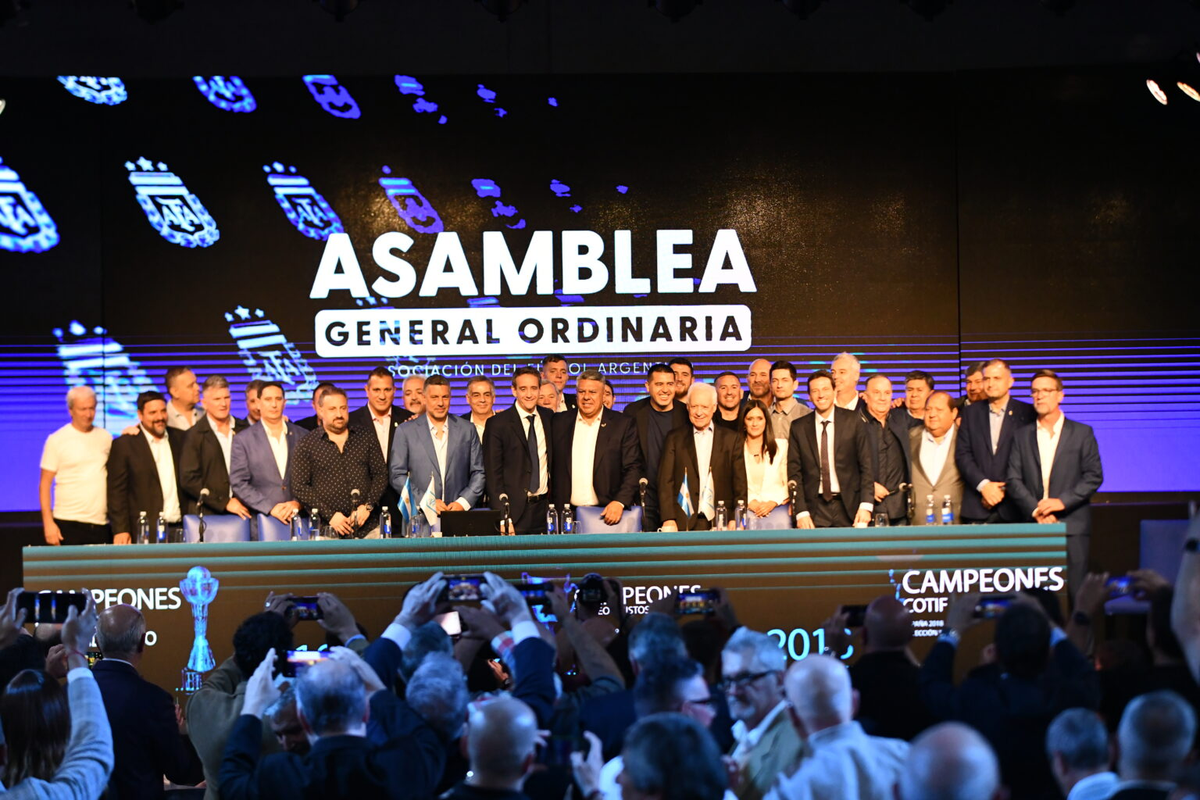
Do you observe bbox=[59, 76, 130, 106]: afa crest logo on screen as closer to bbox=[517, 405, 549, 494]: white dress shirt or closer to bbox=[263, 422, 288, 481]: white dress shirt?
bbox=[263, 422, 288, 481]: white dress shirt

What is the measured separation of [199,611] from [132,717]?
11.6 ft

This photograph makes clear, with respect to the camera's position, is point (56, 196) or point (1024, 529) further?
point (56, 196)

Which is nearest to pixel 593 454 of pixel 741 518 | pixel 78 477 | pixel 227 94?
pixel 741 518

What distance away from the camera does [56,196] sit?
36.7ft

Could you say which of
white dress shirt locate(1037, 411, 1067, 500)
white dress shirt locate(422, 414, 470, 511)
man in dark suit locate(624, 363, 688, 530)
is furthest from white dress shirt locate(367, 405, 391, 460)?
white dress shirt locate(1037, 411, 1067, 500)

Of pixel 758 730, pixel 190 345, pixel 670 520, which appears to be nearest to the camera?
pixel 758 730

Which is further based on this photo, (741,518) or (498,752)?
(741,518)

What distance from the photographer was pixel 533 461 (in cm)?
914

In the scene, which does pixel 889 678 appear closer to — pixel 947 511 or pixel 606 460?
pixel 947 511

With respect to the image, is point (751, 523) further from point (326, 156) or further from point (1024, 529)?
point (326, 156)

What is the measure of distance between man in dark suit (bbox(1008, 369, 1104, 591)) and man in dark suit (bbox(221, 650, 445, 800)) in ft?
19.8

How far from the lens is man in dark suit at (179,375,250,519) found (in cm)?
894

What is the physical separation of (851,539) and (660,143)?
4.79 metres

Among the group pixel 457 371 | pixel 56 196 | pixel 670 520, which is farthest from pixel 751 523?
pixel 56 196
